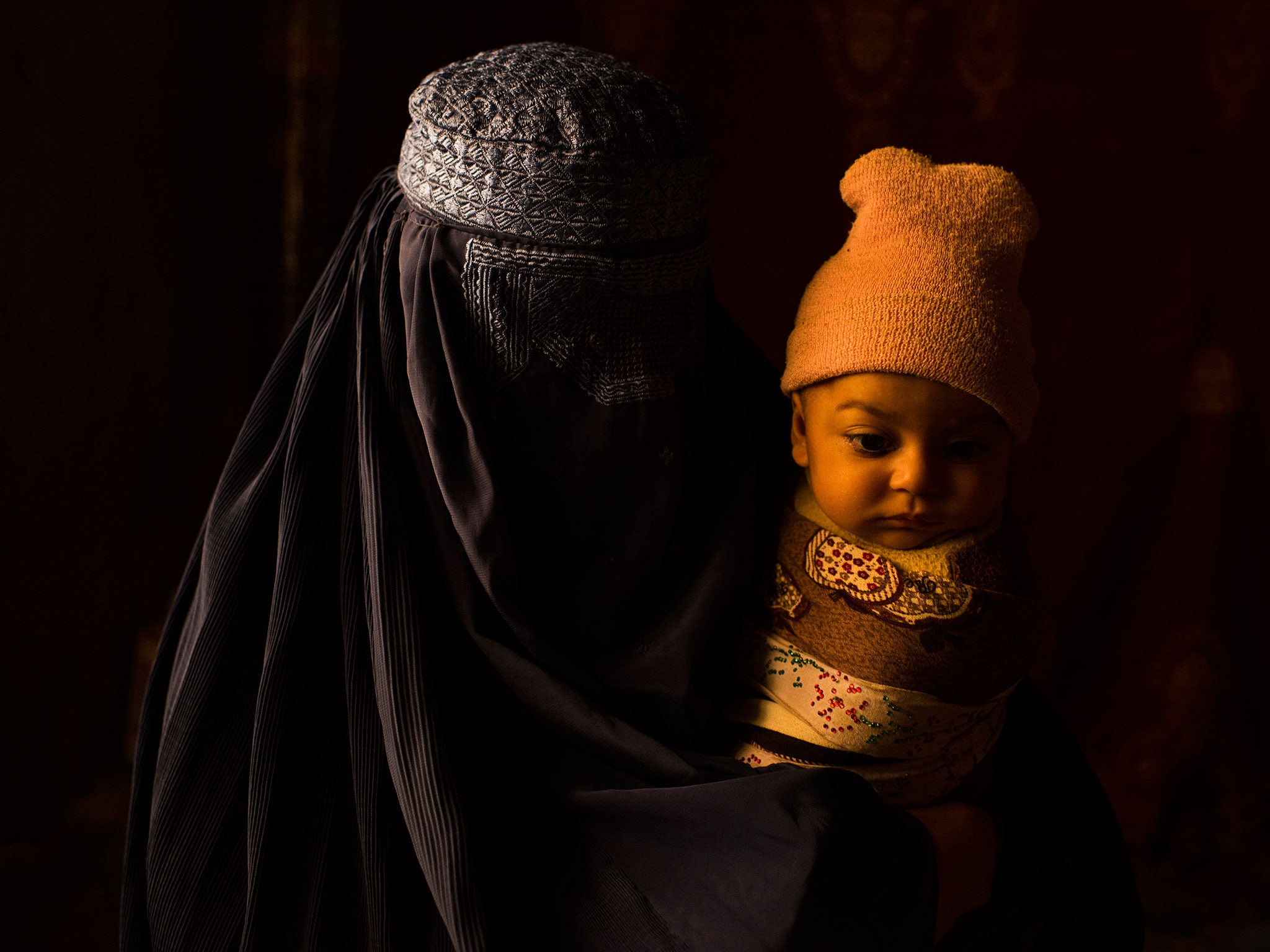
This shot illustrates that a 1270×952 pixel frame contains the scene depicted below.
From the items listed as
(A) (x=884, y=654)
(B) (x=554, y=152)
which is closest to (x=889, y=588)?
(A) (x=884, y=654)

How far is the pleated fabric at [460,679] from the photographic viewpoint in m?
0.86

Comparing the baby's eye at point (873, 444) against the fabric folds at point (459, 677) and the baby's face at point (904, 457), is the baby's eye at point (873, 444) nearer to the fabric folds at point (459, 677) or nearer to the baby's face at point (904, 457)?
the baby's face at point (904, 457)

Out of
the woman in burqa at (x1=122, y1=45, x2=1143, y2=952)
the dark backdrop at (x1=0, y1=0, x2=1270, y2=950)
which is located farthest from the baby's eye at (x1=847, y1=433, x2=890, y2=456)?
the dark backdrop at (x1=0, y1=0, x2=1270, y2=950)

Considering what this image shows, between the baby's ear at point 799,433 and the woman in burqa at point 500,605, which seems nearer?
the woman in burqa at point 500,605

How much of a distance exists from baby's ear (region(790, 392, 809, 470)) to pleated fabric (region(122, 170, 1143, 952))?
59 mm

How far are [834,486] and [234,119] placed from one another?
1.15 meters

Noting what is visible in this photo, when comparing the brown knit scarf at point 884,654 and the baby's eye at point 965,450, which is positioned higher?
the baby's eye at point 965,450

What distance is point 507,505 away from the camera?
0.92 meters

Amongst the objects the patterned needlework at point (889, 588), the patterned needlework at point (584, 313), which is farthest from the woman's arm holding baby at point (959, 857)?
the patterned needlework at point (584, 313)

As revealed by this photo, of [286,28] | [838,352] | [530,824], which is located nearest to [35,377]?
[286,28]

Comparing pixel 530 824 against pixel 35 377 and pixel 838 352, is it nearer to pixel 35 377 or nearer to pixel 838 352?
pixel 838 352

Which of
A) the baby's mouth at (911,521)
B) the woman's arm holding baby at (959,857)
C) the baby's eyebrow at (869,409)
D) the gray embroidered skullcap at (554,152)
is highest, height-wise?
the gray embroidered skullcap at (554,152)

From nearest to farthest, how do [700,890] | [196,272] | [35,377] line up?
[700,890] → [35,377] → [196,272]

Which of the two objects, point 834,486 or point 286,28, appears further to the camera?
point 286,28
